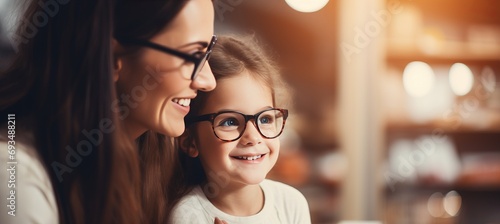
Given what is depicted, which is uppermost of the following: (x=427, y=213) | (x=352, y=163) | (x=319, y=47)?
(x=319, y=47)

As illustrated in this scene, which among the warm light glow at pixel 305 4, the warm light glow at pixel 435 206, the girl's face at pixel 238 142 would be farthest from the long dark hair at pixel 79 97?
the warm light glow at pixel 435 206

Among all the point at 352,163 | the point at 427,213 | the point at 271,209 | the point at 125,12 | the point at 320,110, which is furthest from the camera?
the point at 427,213

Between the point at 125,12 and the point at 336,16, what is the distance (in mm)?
1079

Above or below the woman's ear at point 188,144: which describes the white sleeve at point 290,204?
below

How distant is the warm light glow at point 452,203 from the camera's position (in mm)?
2354

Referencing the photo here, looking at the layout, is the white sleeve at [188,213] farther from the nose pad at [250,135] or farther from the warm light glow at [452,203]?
the warm light glow at [452,203]

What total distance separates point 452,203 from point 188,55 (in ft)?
5.79

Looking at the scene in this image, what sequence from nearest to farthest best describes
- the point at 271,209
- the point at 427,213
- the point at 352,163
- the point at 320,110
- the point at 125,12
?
the point at 125,12 < the point at 271,209 < the point at 320,110 < the point at 352,163 < the point at 427,213

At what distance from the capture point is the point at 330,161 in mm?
1999

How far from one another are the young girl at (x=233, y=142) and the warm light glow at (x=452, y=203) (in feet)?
5.01

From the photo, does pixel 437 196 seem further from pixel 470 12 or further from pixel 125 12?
pixel 125 12

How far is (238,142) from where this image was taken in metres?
0.97

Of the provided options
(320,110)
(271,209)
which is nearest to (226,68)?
(271,209)

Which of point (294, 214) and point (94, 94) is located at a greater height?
point (94, 94)
